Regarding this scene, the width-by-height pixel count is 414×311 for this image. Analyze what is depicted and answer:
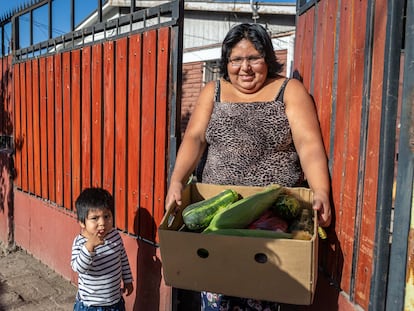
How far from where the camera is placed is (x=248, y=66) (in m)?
2.30

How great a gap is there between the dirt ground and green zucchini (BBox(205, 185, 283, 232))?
8.68 ft

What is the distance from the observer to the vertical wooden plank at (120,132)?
11.3 ft

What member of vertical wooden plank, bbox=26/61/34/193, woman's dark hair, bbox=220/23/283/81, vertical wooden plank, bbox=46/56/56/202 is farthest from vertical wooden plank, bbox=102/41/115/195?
vertical wooden plank, bbox=26/61/34/193

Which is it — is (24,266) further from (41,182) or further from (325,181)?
(325,181)

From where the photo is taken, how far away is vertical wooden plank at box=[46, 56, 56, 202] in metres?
4.45

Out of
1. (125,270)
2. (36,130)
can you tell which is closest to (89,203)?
(125,270)

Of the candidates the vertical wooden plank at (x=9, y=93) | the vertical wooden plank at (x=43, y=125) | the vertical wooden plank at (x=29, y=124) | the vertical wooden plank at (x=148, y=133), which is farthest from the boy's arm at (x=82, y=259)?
the vertical wooden plank at (x=9, y=93)

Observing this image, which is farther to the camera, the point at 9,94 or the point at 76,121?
the point at 9,94

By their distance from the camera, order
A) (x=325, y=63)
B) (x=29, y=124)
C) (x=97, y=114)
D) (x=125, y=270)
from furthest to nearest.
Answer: (x=29, y=124) → (x=97, y=114) → (x=125, y=270) → (x=325, y=63)

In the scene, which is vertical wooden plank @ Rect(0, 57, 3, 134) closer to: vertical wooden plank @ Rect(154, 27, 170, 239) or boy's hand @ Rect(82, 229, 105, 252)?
vertical wooden plank @ Rect(154, 27, 170, 239)

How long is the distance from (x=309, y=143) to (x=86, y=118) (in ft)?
7.87

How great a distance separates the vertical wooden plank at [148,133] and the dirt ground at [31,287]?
133 cm

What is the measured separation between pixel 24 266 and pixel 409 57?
4.59 m

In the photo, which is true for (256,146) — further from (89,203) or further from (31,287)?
(31,287)
